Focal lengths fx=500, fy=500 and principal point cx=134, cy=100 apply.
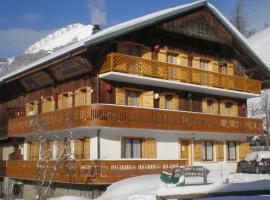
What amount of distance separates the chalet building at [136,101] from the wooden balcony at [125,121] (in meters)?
0.05

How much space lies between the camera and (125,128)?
2352 cm

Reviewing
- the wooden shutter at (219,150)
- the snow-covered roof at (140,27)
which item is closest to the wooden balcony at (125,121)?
the wooden shutter at (219,150)

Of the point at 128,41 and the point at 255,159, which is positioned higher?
the point at 128,41

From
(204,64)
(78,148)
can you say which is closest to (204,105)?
(204,64)

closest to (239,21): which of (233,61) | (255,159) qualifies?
(233,61)

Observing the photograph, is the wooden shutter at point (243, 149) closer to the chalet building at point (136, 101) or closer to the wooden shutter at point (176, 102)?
the chalet building at point (136, 101)

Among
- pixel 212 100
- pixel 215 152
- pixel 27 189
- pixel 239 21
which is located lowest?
pixel 27 189

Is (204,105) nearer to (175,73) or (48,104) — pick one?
(175,73)

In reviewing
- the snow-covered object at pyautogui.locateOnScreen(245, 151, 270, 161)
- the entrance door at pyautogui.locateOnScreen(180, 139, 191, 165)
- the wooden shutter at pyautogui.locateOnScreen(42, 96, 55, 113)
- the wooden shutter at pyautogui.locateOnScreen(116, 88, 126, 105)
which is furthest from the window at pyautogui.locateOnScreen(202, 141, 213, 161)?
the wooden shutter at pyautogui.locateOnScreen(42, 96, 55, 113)

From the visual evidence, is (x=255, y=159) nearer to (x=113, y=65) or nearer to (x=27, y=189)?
(x=113, y=65)

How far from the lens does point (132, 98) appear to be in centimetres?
2570

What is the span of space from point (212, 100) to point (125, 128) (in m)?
8.58

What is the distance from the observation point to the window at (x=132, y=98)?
25419mm

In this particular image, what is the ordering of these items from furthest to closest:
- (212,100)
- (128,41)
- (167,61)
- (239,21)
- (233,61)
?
(239,21) → (233,61) → (212,100) → (167,61) → (128,41)
